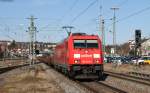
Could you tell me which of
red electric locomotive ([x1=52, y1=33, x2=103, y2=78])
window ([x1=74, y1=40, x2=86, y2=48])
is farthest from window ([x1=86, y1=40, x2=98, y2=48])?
window ([x1=74, y1=40, x2=86, y2=48])

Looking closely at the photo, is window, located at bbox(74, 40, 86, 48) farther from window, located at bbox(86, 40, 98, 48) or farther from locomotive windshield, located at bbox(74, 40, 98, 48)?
window, located at bbox(86, 40, 98, 48)

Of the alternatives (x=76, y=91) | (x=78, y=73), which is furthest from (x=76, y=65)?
(x=76, y=91)

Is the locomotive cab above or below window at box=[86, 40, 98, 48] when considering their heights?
below

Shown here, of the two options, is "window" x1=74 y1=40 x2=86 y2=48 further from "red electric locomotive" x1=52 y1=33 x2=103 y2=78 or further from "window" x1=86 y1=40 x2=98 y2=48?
"window" x1=86 y1=40 x2=98 y2=48

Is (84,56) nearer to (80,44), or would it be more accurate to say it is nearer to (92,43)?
(80,44)

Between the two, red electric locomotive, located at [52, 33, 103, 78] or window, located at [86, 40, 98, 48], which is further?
window, located at [86, 40, 98, 48]

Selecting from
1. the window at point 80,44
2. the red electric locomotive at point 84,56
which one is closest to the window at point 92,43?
the red electric locomotive at point 84,56

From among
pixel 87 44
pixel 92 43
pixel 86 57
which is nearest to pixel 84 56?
pixel 86 57

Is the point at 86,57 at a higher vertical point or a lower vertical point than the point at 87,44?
lower

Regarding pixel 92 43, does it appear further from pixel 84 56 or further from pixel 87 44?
pixel 84 56

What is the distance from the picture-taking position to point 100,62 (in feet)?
105

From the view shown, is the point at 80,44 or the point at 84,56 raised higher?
the point at 80,44

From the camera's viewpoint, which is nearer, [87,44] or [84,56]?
[84,56]

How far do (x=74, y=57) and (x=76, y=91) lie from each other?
9594 millimetres
